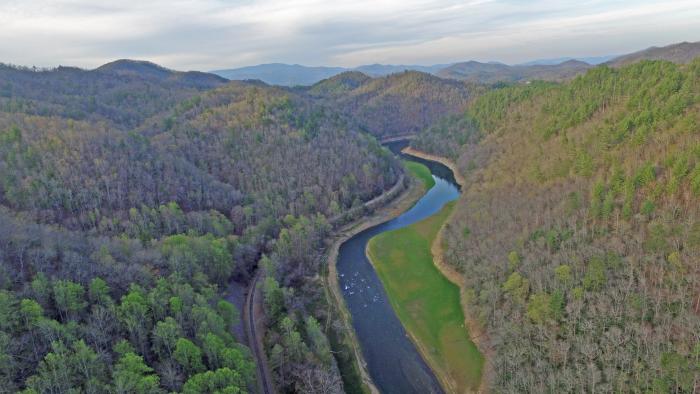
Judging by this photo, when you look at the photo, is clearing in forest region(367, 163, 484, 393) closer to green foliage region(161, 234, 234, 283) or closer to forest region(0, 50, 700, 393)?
forest region(0, 50, 700, 393)

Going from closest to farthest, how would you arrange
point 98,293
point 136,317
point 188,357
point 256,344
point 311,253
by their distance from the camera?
1. point 188,357
2. point 136,317
3. point 98,293
4. point 256,344
5. point 311,253

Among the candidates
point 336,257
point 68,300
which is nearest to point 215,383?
point 68,300

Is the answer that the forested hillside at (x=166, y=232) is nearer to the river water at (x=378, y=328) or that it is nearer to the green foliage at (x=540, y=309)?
the river water at (x=378, y=328)

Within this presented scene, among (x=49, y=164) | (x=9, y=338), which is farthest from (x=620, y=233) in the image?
(x=49, y=164)

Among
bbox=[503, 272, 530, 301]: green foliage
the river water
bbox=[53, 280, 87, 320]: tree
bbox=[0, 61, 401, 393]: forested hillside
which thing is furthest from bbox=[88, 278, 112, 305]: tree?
bbox=[503, 272, 530, 301]: green foliage

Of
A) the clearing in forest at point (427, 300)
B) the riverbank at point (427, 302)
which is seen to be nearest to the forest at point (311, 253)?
the clearing in forest at point (427, 300)

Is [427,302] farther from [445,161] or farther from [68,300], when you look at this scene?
[445,161]

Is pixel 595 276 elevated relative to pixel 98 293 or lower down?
lower down
